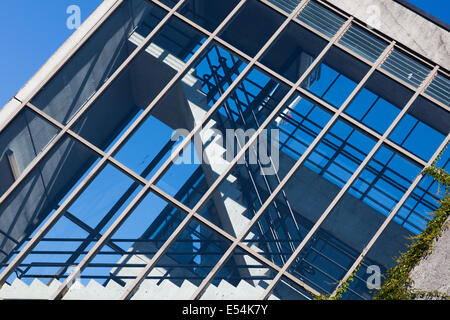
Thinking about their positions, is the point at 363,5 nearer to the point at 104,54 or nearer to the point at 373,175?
the point at 373,175

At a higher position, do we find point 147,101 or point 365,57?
point 365,57

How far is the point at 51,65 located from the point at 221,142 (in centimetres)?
608

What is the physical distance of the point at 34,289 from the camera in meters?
13.8

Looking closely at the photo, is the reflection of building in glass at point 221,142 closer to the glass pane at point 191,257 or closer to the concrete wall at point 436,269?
the glass pane at point 191,257

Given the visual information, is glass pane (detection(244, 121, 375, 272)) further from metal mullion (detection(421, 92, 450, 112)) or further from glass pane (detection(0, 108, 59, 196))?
glass pane (detection(0, 108, 59, 196))

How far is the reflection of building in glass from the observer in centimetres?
1675

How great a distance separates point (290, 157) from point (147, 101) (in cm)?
569

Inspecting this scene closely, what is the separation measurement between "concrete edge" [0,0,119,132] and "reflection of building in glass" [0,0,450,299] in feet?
0.25

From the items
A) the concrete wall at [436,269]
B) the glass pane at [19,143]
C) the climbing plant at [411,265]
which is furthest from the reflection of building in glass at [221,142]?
the concrete wall at [436,269]

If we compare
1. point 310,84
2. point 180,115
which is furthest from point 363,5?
point 180,115

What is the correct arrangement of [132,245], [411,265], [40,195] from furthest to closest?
[132,245]
[40,195]
[411,265]

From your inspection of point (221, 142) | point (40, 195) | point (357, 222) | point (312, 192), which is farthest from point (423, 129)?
point (40, 195)

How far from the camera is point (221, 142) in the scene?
64.6 ft

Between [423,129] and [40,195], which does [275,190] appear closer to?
[423,129]
